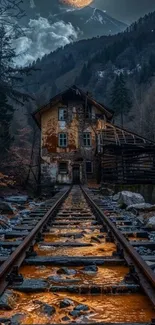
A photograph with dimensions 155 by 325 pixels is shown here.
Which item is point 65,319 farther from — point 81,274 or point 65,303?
point 81,274

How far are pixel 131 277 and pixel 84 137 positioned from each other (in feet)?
111

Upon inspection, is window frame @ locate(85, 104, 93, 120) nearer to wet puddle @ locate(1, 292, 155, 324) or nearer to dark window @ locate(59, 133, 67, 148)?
dark window @ locate(59, 133, 67, 148)

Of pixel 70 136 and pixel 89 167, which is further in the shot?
pixel 70 136

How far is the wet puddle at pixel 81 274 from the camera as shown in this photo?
341 cm

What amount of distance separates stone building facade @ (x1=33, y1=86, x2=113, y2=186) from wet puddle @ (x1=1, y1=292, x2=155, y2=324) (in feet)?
106

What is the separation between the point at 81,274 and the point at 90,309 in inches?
38.6

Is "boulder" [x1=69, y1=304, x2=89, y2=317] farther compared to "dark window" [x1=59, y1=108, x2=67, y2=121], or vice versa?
"dark window" [x1=59, y1=108, x2=67, y2=121]

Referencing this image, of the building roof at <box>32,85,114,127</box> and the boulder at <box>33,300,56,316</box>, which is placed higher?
the building roof at <box>32,85,114,127</box>

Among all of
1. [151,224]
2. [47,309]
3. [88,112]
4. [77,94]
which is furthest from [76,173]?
[47,309]

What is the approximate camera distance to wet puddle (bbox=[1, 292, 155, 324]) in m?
2.54

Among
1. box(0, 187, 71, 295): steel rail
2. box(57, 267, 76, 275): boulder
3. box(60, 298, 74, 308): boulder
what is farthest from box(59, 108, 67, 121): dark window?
box(60, 298, 74, 308): boulder

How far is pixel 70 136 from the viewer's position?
3697cm

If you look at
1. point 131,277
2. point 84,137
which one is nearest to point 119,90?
point 84,137

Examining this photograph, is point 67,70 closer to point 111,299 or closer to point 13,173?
point 13,173
